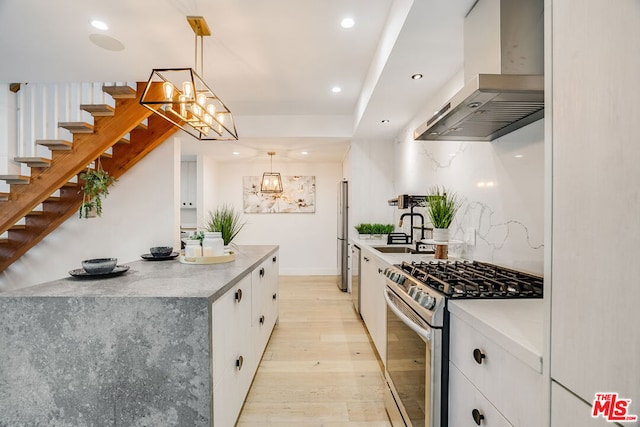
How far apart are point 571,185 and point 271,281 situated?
2.70m

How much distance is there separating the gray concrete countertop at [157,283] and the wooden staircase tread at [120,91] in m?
2.04

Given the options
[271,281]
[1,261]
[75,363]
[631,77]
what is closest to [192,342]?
[75,363]

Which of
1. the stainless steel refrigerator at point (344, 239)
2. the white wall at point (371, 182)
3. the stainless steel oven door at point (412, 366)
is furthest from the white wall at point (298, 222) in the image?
the stainless steel oven door at point (412, 366)

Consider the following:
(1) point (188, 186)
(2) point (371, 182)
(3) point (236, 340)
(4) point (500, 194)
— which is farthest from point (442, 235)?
(1) point (188, 186)

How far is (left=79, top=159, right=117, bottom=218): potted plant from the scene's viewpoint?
371 centimetres

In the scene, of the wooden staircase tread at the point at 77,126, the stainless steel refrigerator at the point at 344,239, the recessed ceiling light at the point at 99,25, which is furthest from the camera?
the stainless steel refrigerator at the point at 344,239

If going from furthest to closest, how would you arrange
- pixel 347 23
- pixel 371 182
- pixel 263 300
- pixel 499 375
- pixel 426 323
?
pixel 371 182 → pixel 263 300 → pixel 347 23 → pixel 426 323 → pixel 499 375

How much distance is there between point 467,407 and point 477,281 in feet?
1.76

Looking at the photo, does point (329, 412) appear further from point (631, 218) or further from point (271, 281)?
point (631, 218)

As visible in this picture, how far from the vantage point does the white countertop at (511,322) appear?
795mm

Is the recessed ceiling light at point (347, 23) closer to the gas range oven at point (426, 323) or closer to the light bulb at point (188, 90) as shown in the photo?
the light bulb at point (188, 90)

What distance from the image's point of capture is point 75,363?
1.30m

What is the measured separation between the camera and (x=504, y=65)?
136 centimetres

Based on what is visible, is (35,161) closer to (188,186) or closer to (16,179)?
(16,179)
